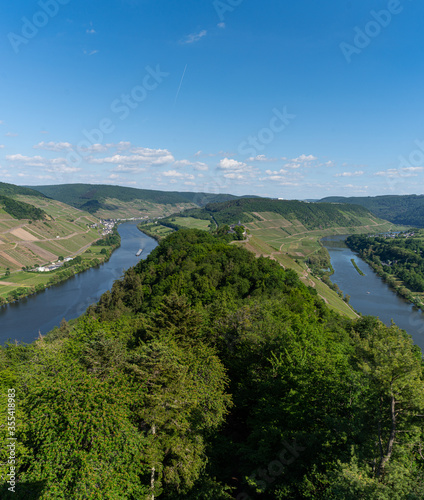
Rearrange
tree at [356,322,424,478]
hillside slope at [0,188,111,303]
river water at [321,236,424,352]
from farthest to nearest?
hillside slope at [0,188,111,303] → river water at [321,236,424,352] → tree at [356,322,424,478]

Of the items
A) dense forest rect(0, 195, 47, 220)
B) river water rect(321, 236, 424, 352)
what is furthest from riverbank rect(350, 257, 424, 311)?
dense forest rect(0, 195, 47, 220)

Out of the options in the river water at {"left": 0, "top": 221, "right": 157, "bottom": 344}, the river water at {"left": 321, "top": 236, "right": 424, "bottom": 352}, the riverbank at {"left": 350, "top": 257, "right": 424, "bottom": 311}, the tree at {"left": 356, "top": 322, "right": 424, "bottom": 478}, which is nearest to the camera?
the tree at {"left": 356, "top": 322, "right": 424, "bottom": 478}

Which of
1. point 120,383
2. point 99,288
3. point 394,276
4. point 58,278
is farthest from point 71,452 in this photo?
point 394,276

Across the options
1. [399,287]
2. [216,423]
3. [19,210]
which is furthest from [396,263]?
[19,210]

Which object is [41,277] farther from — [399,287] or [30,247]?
[399,287]

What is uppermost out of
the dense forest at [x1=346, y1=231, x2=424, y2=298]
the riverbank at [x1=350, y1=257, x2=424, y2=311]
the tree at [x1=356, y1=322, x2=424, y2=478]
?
the tree at [x1=356, y1=322, x2=424, y2=478]

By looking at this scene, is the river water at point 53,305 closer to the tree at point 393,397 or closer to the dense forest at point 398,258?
the tree at point 393,397

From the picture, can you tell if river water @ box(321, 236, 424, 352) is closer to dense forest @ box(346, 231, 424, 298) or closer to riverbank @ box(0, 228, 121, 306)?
dense forest @ box(346, 231, 424, 298)

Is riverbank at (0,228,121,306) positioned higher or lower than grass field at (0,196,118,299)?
lower
